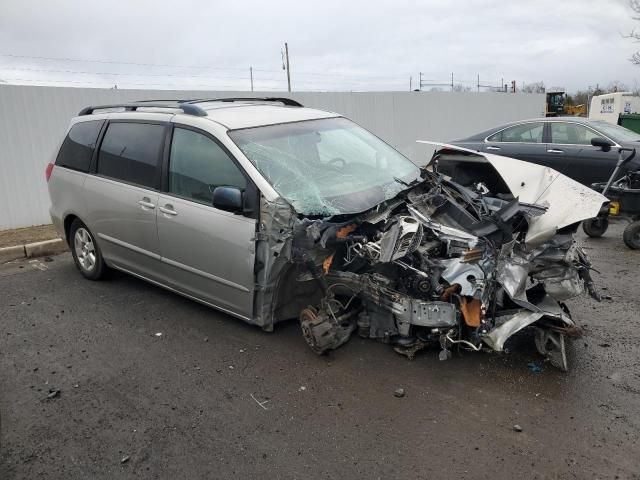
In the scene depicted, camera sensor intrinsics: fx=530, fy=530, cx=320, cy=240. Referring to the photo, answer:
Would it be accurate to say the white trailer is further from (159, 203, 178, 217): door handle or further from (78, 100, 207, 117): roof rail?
(159, 203, 178, 217): door handle

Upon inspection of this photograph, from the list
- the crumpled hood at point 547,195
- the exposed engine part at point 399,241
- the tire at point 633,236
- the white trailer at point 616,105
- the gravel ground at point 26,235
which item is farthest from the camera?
the white trailer at point 616,105

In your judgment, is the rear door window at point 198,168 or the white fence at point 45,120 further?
the white fence at point 45,120

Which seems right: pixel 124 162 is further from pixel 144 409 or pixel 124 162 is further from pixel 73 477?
pixel 73 477

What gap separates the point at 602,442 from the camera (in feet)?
9.27

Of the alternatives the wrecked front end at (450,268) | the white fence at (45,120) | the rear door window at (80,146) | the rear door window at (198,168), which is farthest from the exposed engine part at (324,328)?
the white fence at (45,120)

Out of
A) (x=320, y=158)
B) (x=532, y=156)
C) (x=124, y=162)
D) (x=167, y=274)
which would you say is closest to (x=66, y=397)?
(x=167, y=274)

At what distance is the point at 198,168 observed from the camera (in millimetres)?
4262

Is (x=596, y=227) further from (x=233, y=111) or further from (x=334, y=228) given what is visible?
(x=233, y=111)

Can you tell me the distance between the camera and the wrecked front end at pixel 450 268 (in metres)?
3.38

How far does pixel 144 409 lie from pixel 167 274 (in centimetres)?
147

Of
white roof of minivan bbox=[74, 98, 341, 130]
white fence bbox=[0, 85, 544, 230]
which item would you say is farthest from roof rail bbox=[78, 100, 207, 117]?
white fence bbox=[0, 85, 544, 230]

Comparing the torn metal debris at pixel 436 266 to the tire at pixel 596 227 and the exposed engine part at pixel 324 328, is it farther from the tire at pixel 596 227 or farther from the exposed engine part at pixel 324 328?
the tire at pixel 596 227

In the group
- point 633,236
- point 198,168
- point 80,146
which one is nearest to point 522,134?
point 633,236

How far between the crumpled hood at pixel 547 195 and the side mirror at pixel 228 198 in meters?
1.98
